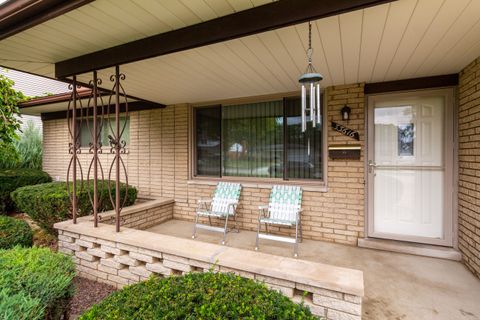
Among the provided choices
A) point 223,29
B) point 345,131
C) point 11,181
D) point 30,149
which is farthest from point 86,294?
point 30,149

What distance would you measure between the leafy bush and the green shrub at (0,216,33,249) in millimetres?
2004

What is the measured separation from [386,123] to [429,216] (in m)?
1.40

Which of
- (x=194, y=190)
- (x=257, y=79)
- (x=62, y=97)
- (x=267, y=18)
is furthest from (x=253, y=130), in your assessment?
(x=62, y=97)

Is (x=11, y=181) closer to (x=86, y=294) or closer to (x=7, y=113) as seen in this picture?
(x=7, y=113)

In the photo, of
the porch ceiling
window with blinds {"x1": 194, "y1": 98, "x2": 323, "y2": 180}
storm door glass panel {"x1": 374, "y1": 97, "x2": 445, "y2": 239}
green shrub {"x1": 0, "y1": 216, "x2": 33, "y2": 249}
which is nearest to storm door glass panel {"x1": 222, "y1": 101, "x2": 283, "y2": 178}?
window with blinds {"x1": 194, "y1": 98, "x2": 323, "y2": 180}

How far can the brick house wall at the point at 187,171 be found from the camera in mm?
3627

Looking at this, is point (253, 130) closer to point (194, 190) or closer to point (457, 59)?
point (194, 190)

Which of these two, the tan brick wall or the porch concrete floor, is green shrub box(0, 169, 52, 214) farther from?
the tan brick wall

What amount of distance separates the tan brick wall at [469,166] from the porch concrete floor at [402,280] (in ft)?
0.93

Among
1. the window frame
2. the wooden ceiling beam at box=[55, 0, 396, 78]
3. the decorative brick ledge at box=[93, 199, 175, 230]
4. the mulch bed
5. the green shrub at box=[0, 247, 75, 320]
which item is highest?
the wooden ceiling beam at box=[55, 0, 396, 78]

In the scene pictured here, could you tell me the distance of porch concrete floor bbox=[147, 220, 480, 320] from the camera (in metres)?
2.16

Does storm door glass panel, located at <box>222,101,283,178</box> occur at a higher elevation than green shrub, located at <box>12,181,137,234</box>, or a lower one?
higher

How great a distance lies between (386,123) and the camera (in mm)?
3586

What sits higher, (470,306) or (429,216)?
(429,216)
